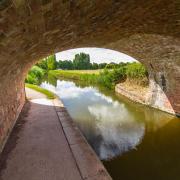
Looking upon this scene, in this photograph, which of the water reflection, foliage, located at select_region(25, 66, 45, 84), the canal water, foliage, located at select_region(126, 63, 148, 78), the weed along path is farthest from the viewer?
foliage, located at select_region(25, 66, 45, 84)

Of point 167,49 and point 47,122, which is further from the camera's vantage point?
point 167,49

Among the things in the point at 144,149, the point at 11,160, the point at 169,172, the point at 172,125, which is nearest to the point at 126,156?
the point at 144,149

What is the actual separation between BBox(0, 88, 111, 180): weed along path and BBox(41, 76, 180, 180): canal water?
0.92 metres

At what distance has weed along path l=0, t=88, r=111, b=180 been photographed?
3441 mm

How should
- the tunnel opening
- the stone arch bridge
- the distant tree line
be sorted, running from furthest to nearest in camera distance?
the distant tree line < the tunnel opening < the stone arch bridge

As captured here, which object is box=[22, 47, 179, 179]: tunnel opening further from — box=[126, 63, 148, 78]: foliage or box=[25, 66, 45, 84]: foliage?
box=[25, 66, 45, 84]: foliage

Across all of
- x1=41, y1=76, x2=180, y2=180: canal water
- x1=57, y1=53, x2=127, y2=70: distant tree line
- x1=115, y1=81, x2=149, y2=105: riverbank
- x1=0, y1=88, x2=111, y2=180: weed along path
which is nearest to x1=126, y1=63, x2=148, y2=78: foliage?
x1=115, y1=81, x2=149, y2=105: riverbank

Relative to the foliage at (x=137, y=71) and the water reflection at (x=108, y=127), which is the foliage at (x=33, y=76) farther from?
the foliage at (x=137, y=71)

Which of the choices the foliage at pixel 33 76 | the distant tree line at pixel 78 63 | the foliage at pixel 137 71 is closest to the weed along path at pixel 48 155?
the foliage at pixel 137 71

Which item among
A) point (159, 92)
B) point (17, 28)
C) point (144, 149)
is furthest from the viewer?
point (159, 92)

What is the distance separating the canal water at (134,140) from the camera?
4555 mm

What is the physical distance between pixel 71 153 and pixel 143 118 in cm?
561

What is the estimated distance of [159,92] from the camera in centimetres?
1002

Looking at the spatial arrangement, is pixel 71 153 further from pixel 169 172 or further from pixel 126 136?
pixel 126 136
